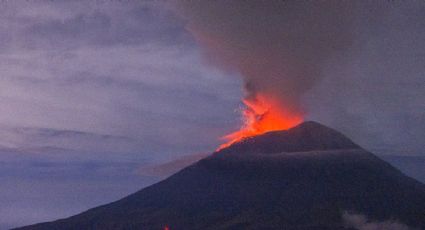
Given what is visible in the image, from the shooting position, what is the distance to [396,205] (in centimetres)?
11700

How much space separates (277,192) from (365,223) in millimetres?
17375

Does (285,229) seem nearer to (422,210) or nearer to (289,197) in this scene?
(289,197)

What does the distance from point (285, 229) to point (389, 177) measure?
33.9 m

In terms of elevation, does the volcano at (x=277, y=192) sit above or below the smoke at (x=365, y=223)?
above

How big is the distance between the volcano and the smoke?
638mm

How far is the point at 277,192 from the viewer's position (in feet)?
406

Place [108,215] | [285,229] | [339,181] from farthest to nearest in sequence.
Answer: [339,181] → [108,215] → [285,229]

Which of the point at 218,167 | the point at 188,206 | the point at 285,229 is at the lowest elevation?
the point at 285,229

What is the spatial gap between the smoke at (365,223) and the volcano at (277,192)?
0.64 metres

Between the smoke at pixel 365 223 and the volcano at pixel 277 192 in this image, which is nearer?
the smoke at pixel 365 223

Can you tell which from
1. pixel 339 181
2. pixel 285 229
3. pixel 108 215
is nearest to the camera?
pixel 285 229

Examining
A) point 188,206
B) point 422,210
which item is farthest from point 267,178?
point 422,210

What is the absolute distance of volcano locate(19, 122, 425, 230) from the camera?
11144 centimetres

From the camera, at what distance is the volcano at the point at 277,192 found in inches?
4387
